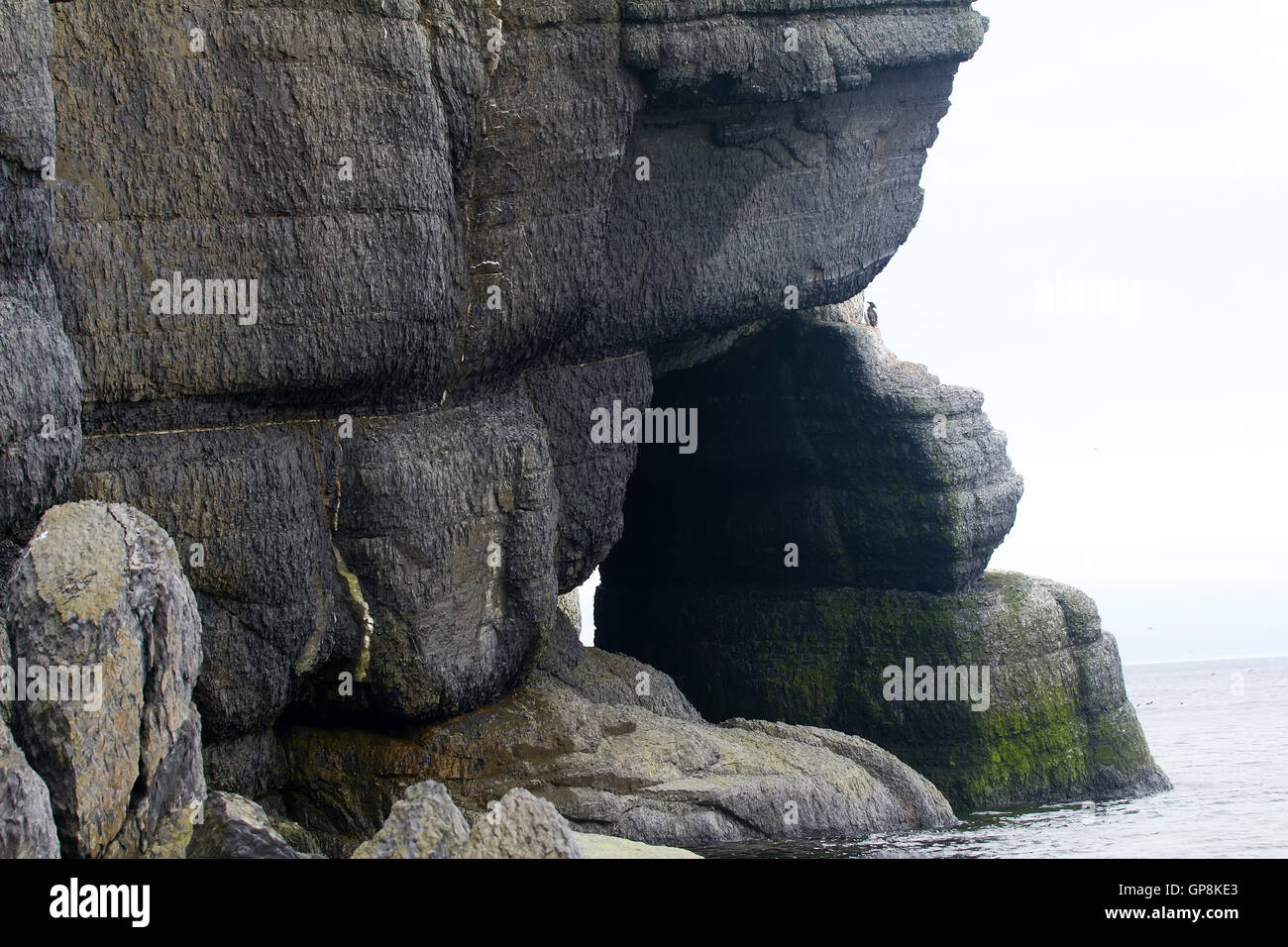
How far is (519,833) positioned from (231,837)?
1.34 metres

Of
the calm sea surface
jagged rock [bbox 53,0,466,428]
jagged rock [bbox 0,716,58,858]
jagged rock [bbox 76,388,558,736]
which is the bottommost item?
the calm sea surface

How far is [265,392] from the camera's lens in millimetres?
10953

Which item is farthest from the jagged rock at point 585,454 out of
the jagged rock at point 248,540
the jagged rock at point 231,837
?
the jagged rock at point 231,837

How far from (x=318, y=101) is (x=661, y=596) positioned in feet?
24.5

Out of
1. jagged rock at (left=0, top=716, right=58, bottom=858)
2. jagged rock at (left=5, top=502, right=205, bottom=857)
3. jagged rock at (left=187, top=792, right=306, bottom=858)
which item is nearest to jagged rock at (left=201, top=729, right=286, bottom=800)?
jagged rock at (left=5, top=502, right=205, bottom=857)

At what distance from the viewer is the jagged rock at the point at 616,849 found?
9156 mm

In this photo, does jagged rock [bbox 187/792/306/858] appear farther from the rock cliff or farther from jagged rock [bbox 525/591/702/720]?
jagged rock [bbox 525/591/702/720]

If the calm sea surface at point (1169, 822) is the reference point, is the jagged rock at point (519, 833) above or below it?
above

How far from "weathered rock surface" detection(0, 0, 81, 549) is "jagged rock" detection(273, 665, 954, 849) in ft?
11.5

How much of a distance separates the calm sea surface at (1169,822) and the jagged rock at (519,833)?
365 cm

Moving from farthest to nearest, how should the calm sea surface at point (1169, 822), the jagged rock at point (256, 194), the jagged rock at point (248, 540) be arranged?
the calm sea surface at point (1169, 822) < the jagged rock at point (248, 540) < the jagged rock at point (256, 194)

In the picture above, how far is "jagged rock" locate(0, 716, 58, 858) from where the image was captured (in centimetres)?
738

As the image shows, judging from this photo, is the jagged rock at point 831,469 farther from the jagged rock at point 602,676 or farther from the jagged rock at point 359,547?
the jagged rock at point 359,547

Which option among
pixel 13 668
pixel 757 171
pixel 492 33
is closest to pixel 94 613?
pixel 13 668
